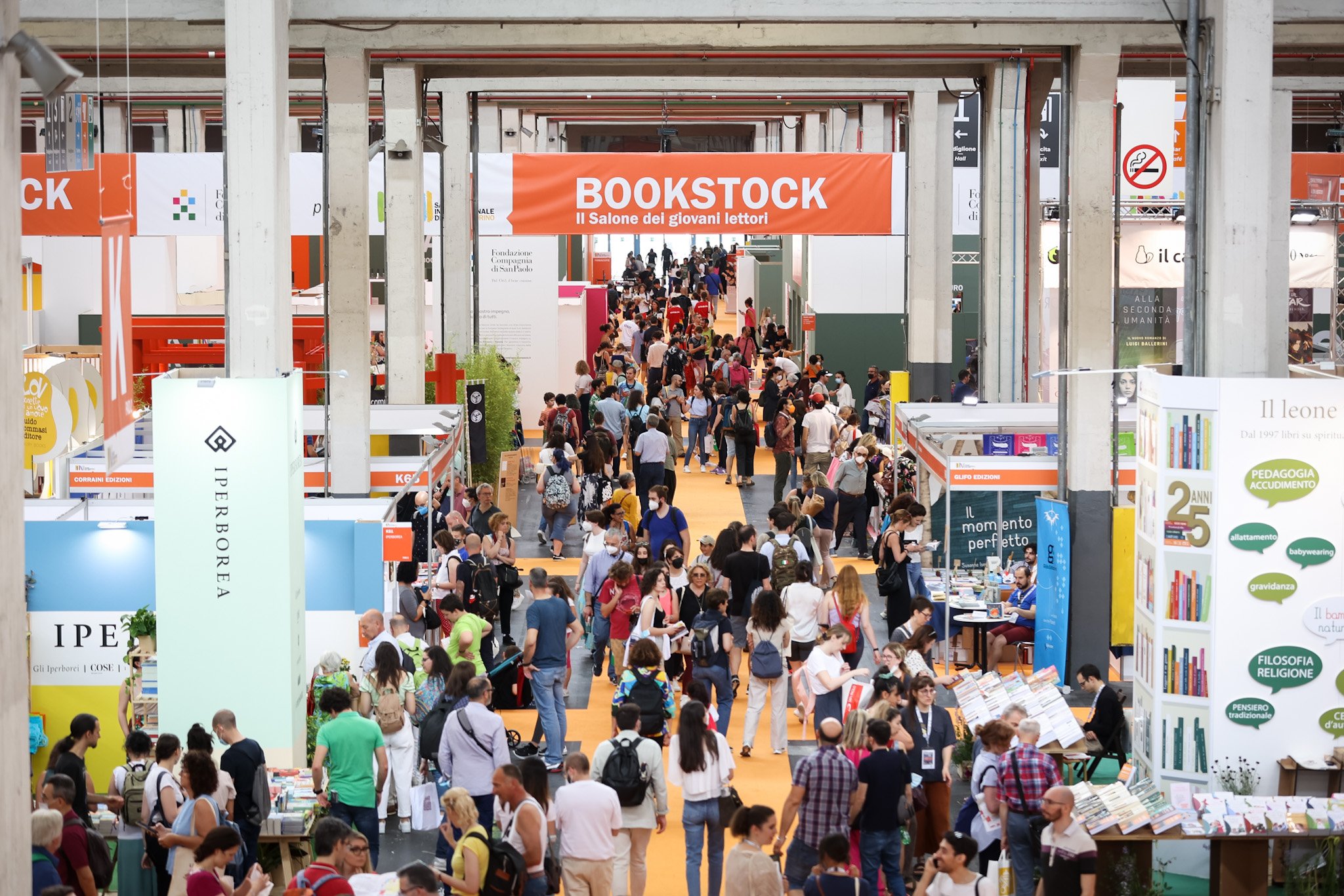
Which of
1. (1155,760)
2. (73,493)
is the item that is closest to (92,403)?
(73,493)

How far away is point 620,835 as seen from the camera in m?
7.79

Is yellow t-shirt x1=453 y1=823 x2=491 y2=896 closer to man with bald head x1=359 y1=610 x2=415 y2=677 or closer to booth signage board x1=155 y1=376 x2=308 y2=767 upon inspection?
man with bald head x1=359 y1=610 x2=415 y2=677

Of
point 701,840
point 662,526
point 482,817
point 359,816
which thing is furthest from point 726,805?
point 662,526

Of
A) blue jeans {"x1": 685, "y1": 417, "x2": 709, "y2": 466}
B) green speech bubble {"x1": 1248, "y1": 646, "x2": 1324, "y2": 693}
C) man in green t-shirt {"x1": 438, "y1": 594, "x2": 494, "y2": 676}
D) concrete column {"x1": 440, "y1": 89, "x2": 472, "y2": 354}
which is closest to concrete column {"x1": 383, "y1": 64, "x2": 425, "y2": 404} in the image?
concrete column {"x1": 440, "y1": 89, "x2": 472, "y2": 354}

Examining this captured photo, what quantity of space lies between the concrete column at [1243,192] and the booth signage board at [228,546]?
5.27 metres

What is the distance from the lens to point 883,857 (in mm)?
7750

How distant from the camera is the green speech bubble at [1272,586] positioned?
8.86 metres

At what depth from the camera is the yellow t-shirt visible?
22.1 ft

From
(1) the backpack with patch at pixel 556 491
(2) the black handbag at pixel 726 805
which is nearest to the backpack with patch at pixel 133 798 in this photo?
(2) the black handbag at pixel 726 805

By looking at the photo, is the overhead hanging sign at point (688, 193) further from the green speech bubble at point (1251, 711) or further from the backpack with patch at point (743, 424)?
the green speech bubble at point (1251, 711)

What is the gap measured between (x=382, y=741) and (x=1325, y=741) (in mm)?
4927

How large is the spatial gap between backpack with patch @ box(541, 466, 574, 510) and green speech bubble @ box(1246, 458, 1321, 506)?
7.72 m

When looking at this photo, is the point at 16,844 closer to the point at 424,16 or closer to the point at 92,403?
the point at 424,16

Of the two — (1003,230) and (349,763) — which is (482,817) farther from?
(1003,230)
